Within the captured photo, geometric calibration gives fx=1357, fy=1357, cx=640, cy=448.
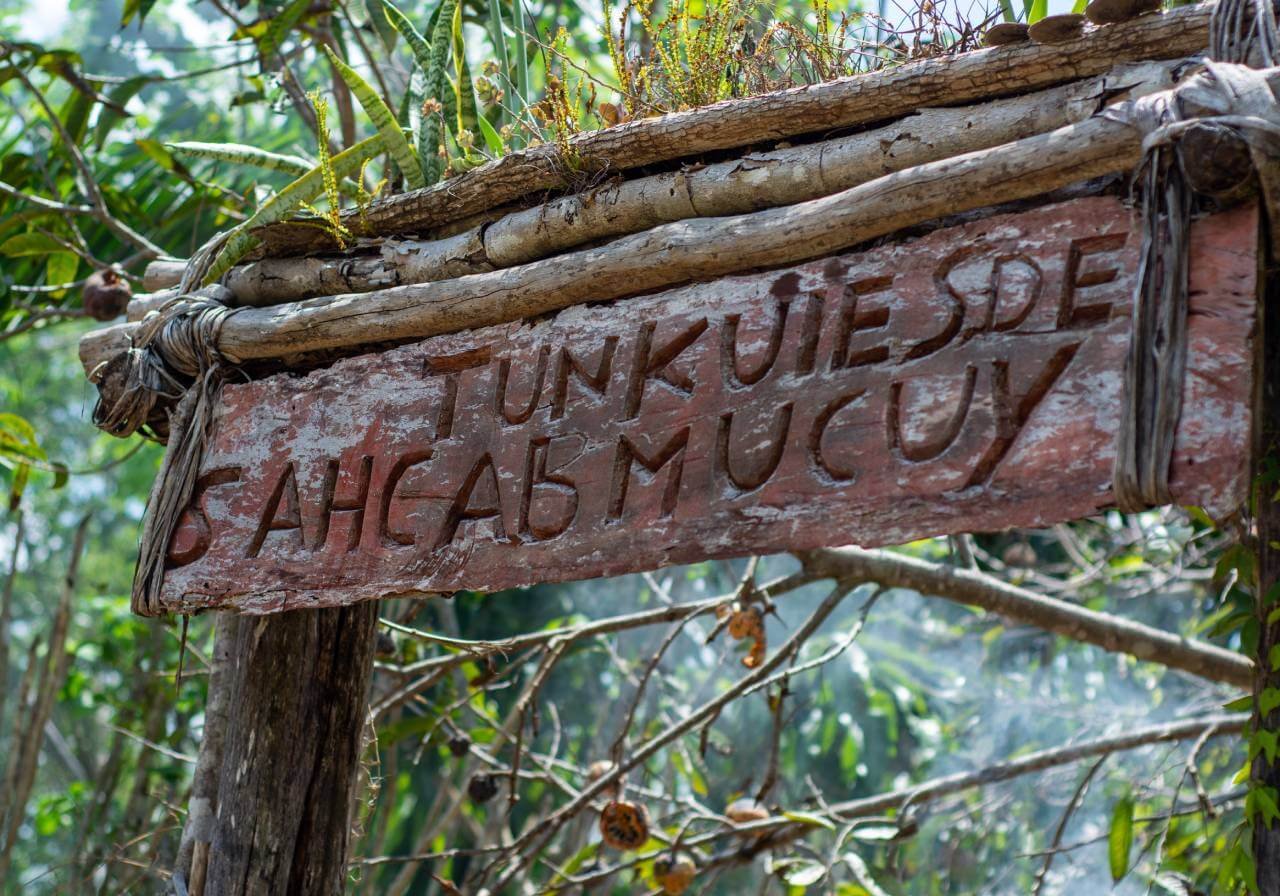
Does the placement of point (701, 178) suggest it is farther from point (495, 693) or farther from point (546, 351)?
point (495, 693)

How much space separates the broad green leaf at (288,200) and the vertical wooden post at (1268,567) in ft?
4.86

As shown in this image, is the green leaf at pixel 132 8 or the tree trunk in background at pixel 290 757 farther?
the green leaf at pixel 132 8

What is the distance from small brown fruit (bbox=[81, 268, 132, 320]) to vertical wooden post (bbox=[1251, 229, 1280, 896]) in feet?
8.48

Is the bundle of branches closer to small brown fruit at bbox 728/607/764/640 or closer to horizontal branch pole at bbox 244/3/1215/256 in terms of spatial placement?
horizontal branch pole at bbox 244/3/1215/256

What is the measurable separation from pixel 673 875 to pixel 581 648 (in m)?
1.19

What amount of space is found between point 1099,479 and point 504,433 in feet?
2.92

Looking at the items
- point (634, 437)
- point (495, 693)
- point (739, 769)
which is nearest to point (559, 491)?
point (634, 437)

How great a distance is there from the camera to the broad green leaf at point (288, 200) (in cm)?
238

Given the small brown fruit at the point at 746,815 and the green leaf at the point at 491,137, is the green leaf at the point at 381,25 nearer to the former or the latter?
the green leaf at the point at 491,137

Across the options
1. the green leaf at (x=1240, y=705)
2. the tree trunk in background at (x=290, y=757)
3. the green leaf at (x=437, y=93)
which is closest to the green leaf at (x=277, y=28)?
the green leaf at (x=437, y=93)

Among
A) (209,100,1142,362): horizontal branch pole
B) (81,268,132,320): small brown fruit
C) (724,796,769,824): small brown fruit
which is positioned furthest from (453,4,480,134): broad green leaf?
(724,796,769,824): small brown fruit

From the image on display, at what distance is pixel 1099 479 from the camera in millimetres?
1477

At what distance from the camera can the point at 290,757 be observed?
2400 mm

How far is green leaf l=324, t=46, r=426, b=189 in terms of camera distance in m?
2.33
